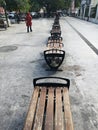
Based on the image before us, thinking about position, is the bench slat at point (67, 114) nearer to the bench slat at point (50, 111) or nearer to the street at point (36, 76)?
the bench slat at point (50, 111)

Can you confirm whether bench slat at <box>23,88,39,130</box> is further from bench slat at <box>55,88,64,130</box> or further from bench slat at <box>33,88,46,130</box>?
bench slat at <box>55,88,64,130</box>

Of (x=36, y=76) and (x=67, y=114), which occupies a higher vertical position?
(x=67, y=114)

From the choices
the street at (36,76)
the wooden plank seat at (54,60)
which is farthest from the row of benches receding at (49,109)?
the wooden plank seat at (54,60)

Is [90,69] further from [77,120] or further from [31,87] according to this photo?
[77,120]

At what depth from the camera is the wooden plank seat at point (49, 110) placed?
2765 mm

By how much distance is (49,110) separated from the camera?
3.17 metres

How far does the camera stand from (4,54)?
934cm

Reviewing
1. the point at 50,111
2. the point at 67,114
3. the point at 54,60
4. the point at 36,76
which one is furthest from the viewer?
the point at 54,60

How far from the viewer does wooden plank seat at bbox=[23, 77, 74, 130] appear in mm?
2765

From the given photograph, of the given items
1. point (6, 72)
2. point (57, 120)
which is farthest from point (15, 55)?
point (57, 120)

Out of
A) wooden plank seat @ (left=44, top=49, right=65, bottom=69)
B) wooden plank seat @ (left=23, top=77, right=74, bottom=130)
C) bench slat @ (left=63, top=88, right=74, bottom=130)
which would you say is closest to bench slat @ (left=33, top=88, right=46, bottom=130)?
wooden plank seat @ (left=23, top=77, right=74, bottom=130)

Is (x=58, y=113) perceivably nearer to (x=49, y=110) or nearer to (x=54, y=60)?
(x=49, y=110)

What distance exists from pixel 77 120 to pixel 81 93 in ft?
4.21


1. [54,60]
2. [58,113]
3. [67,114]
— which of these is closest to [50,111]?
[58,113]
